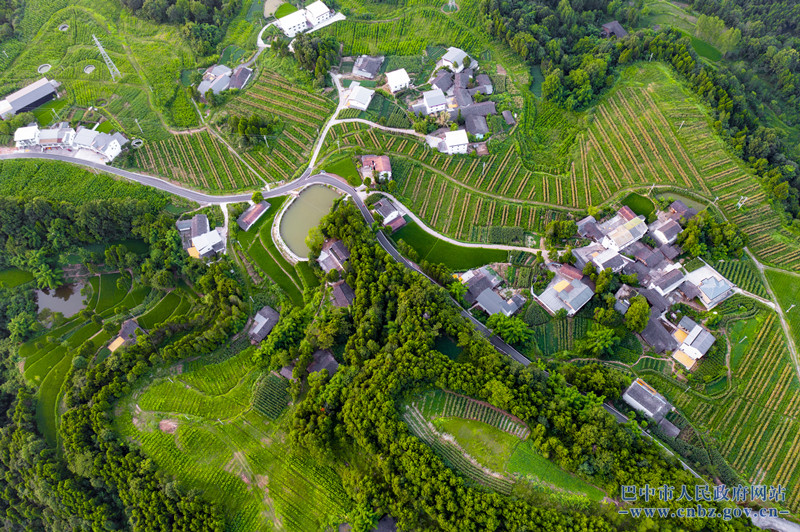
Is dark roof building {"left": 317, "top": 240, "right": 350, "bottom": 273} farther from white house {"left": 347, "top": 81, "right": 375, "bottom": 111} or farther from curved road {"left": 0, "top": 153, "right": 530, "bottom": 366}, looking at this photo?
white house {"left": 347, "top": 81, "right": 375, "bottom": 111}

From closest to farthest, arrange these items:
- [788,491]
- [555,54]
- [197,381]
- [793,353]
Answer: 1. [788,491]
2. [793,353]
3. [197,381]
4. [555,54]

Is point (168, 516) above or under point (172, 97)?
under

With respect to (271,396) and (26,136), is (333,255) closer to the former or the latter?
(271,396)

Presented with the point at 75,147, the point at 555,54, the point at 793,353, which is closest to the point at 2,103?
the point at 75,147

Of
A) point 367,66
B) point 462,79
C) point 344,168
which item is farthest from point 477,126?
point 367,66

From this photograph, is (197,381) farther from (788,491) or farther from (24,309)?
(788,491)

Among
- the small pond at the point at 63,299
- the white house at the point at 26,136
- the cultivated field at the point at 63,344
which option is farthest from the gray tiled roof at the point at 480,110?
the white house at the point at 26,136

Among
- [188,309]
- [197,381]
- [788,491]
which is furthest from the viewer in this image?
[188,309]
